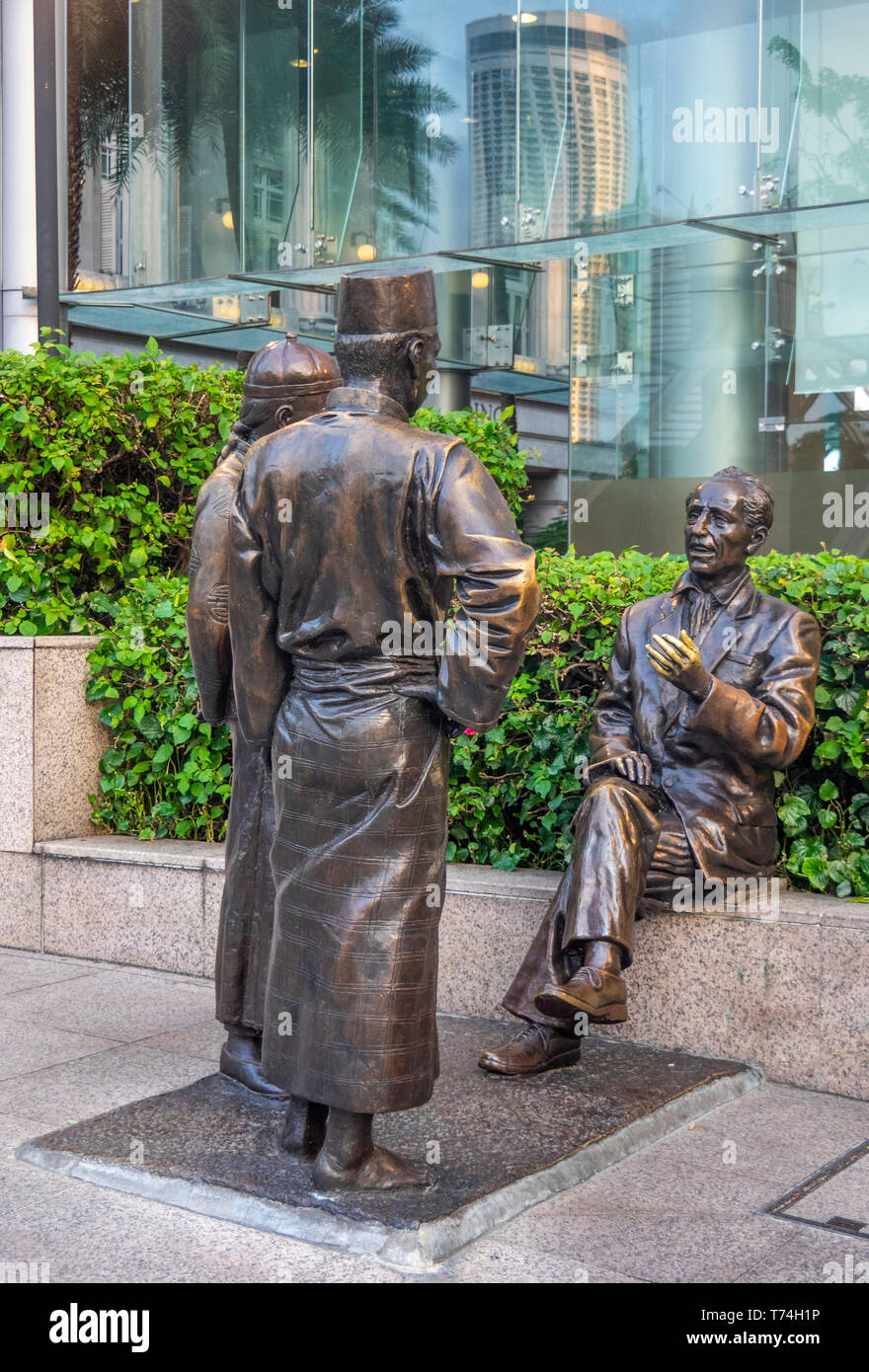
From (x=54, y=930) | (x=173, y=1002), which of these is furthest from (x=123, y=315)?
(x=173, y=1002)

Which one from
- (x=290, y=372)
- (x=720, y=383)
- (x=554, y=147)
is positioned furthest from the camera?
(x=554, y=147)

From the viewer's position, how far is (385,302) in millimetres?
3715

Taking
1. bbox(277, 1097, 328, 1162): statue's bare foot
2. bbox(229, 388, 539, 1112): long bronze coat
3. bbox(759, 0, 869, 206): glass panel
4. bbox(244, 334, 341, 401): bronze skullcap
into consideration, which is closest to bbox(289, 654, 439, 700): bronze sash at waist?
bbox(229, 388, 539, 1112): long bronze coat

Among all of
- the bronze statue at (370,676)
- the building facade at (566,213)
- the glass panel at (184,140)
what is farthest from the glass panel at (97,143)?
the bronze statue at (370,676)

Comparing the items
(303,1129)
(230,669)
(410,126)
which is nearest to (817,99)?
(410,126)

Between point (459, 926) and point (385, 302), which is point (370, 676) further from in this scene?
point (459, 926)

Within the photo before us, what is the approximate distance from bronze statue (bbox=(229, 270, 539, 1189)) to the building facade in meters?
7.08

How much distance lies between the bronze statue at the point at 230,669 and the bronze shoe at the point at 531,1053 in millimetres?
723

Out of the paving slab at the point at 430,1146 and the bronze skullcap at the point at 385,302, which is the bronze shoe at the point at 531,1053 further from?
the bronze skullcap at the point at 385,302

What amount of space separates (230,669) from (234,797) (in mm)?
407

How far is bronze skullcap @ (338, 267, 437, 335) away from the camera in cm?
370

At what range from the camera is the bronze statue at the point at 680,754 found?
4688mm

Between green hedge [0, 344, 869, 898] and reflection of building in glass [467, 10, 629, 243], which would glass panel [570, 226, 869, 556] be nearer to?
reflection of building in glass [467, 10, 629, 243]

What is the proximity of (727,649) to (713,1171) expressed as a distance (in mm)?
1755
